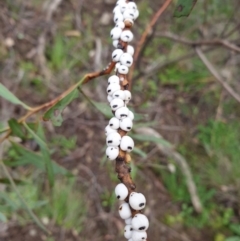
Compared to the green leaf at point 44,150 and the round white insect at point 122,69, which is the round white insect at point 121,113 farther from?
the green leaf at point 44,150

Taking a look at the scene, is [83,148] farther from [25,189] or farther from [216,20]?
[216,20]

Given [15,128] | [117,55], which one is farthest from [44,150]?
[117,55]

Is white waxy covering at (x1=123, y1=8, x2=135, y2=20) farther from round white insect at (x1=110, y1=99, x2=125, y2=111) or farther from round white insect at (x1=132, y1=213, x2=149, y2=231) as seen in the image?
round white insect at (x1=132, y1=213, x2=149, y2=231)

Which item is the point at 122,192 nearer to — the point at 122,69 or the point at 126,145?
the point at 126,145

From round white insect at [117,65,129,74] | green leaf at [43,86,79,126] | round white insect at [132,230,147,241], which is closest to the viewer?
round white insect at [132,230,147,241]

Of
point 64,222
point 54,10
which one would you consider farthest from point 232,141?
point 54,10

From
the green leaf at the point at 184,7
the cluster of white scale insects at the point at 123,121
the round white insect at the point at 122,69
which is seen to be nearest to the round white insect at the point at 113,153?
the cluster of white scale insects at the point at 123,121

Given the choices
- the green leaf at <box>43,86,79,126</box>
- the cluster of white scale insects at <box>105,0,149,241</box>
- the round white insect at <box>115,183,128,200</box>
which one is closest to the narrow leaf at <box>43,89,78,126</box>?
the green leaf at <box>43,86,79,126</box>
